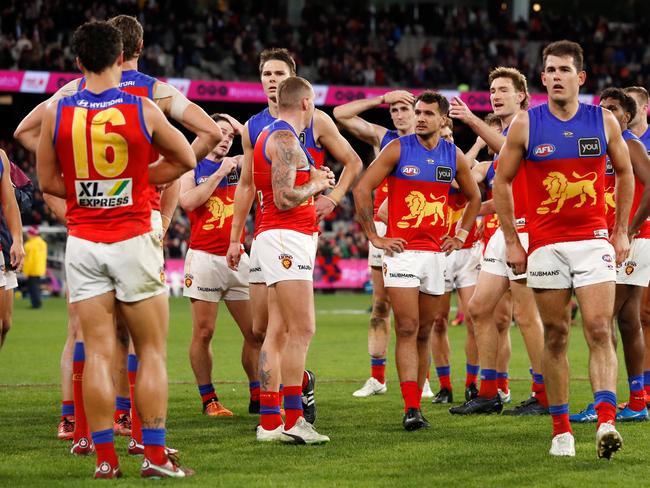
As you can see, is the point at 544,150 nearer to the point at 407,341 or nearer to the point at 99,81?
the point at 407,341

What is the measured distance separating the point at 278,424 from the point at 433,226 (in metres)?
2.18

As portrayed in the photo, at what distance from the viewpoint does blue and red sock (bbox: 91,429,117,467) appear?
5973 mm

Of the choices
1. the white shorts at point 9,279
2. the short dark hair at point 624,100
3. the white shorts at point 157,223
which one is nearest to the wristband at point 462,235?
the short dark hair at point 624,100

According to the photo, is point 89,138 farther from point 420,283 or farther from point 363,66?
point 363,66

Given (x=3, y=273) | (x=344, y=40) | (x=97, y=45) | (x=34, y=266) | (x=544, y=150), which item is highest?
(x=344, y=40)

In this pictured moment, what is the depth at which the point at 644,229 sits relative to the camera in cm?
895

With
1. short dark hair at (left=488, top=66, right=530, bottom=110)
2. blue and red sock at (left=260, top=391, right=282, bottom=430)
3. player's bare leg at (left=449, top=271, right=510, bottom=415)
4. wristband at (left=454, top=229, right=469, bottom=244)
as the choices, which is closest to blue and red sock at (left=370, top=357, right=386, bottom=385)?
player's bare leg at (left=449, top=271, right=510, bottom=415)

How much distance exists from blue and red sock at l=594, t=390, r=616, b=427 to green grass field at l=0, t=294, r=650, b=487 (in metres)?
0.28

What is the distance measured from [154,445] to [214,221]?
12.4 ft

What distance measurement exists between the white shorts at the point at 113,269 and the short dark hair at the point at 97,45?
3.33ft

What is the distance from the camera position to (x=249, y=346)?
934 centimetres

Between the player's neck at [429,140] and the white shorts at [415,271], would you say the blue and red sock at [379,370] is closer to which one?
the white shorts at [415,271]

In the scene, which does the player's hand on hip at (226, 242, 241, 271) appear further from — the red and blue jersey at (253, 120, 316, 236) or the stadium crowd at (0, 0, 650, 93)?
the stadium crowd at (0, 0, 650, 93)

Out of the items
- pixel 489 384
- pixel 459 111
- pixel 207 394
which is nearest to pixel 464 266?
pixel 489 384
